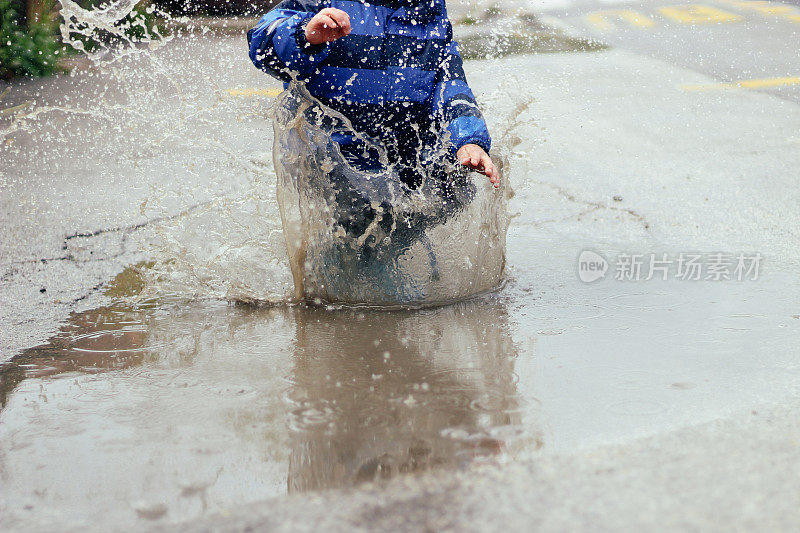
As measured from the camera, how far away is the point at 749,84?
28.3ft

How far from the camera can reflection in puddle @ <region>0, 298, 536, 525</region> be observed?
7.83 ft

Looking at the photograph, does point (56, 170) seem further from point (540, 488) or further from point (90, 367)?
point (540, 488)

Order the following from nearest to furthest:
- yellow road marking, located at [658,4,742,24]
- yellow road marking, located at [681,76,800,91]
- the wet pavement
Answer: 1. the wet pavement
2. yellow road marking, located at [681,76,800,91]
3. yellow road marking, located at [658,4,742,24]

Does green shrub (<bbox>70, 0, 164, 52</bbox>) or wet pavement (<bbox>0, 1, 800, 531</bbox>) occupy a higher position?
green shrub (<bbox>70, 0, 164, 52</bbox>)

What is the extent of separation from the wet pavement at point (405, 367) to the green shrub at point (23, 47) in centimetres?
368

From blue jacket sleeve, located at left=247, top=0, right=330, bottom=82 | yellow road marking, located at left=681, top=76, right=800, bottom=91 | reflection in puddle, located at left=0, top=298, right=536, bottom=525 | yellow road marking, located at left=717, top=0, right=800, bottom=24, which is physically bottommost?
reflection in puddle, located at left=0, top=298, right=536, bottom=525

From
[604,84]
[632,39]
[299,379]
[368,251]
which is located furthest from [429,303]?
[632,39]

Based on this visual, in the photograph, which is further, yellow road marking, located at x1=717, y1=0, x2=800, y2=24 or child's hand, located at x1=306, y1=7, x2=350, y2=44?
yellow road marking, located at x1=717, y1=0, x2=800, y2=24

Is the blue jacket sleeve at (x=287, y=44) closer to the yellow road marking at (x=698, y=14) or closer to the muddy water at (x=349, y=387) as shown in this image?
the muddy water at (x=349, y=387)

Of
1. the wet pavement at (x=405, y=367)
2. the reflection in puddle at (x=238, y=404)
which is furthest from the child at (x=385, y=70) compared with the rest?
the reflection in puddle at (x=238, y=404)

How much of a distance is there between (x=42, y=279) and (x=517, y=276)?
84.8 inches

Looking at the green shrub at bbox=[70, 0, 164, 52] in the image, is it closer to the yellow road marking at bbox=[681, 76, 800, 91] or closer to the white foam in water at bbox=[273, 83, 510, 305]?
the yellow road marking at bbox=[681, 76, 800, 91]

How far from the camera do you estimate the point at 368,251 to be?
389cm

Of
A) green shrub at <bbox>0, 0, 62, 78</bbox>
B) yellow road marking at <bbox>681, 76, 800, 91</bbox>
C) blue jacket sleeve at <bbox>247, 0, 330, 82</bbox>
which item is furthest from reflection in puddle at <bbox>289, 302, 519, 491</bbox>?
green shrub at <bbox>0, 0, 62, 78</bbox>
